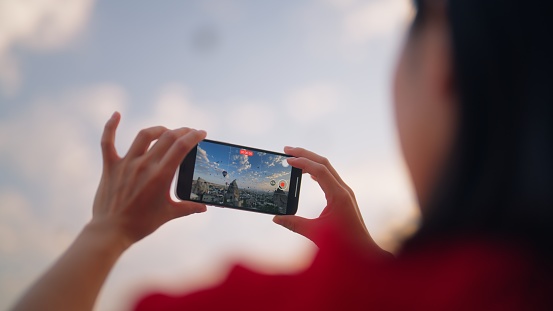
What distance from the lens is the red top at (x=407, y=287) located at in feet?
3.32

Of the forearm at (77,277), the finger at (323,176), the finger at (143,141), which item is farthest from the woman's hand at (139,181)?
the finger at (323,176)

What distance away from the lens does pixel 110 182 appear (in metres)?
1.59

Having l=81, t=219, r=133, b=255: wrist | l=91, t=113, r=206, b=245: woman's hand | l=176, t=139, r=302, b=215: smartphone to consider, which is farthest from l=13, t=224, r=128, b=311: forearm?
l=176, t=139, r=302, b=215: smartphone

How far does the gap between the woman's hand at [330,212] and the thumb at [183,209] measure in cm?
54

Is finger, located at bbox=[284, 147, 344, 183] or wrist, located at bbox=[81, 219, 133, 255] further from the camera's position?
finger, located at bbox=[284, 147, 344, 183]

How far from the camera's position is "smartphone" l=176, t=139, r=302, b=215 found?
8.33ft

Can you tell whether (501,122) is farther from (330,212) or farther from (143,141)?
(143,141)

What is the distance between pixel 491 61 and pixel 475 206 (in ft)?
1.32

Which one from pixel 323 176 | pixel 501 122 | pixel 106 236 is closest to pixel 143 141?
pixel 106 236

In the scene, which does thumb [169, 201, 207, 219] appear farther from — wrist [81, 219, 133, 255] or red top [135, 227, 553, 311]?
red top [135, 227, 553, 311]

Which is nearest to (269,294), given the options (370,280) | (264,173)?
(370,280)

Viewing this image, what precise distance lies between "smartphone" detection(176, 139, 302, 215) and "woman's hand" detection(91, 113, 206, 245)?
82 centimetres

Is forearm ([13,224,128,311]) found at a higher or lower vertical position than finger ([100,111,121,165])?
lower

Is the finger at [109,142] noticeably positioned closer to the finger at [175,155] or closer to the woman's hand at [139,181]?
the woman's hand at [139,181]
